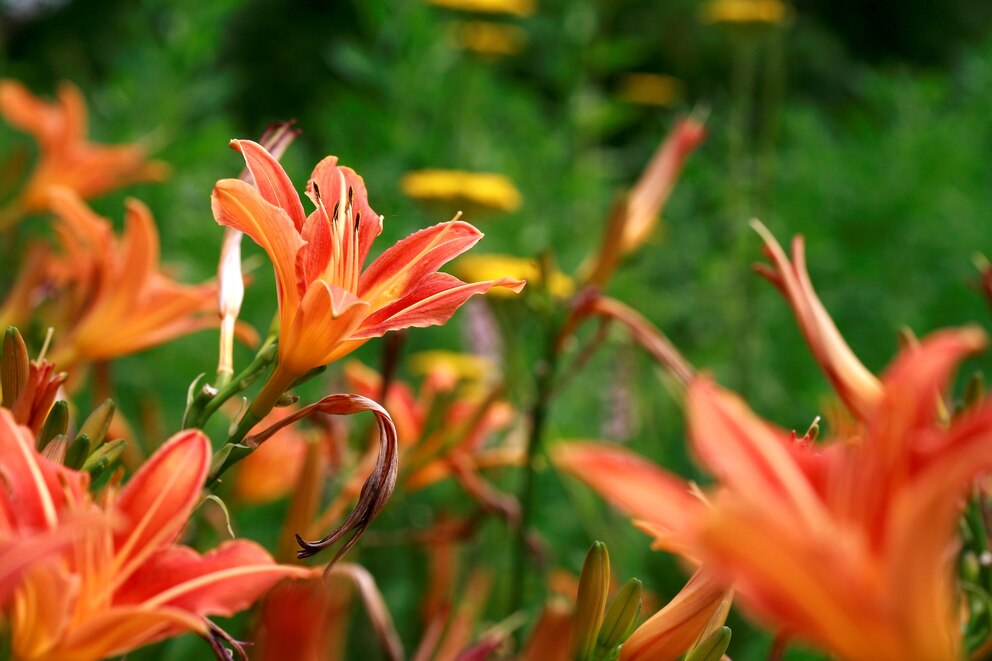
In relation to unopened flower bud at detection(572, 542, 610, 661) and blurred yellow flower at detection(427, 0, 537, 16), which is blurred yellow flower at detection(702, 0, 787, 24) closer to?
blurred yellow flower at detection(427, 0, 537, 16)

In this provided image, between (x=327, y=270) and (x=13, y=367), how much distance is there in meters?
0.13

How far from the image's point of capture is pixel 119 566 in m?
0.36

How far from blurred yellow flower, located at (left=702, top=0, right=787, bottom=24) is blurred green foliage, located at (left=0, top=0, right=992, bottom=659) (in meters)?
0.04

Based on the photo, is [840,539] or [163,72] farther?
[163,72]

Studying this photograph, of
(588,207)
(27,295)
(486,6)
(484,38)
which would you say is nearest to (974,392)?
(27,295)

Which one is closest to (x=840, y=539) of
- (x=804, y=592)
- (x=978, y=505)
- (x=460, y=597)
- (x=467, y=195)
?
(x=804, y=592)

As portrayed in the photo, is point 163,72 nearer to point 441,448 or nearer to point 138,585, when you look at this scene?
point 441,448

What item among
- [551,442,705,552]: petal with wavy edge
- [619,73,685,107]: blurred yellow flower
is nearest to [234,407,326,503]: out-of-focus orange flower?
[551,442,705,552]: petal with wavy edge

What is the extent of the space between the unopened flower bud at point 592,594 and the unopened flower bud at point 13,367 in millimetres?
234

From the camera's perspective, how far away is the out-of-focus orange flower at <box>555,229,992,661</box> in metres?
0.26

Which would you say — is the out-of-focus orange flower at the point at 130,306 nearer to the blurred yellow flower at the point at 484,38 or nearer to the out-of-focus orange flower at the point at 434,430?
the out-of-focus orange flower at the point at 434,430

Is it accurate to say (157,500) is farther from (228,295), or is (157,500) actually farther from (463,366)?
(463,366)

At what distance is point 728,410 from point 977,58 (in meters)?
2.83

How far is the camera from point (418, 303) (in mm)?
446
